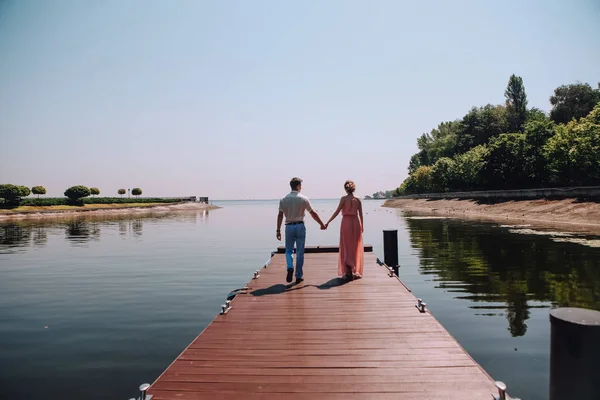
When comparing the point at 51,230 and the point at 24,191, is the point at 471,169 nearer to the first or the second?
the point at 51,230

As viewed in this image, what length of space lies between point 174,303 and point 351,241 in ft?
18.0

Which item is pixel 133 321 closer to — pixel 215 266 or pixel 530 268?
pixel 215 266

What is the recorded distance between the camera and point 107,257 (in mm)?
19484

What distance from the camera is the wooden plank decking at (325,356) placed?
152 inches

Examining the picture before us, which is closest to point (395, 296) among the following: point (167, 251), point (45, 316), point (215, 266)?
point (45, 316)

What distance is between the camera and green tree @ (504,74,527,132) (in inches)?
3655

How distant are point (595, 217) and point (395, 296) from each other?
32183 millimetres

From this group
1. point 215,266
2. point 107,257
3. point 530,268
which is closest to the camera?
point 530,268

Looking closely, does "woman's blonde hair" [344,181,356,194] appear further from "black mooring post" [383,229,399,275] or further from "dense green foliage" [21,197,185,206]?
"dense green foliage" [21,197,185,206]

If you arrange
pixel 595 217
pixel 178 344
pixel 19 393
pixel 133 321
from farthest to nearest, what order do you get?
pixel 595 217
pixel 133 321
pixel 178 344
pixel 19 393

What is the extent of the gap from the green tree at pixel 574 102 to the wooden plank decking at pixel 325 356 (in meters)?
99.6

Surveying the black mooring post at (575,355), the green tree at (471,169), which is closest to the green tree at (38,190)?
the green tree at (471,169)

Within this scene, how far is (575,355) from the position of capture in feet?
9.55

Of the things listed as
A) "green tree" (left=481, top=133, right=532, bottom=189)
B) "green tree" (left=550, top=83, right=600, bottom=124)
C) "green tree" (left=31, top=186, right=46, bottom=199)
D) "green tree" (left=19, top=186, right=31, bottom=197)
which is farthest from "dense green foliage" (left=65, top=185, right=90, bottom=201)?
"green tree" (left=550, top=83, right=600, bottom=124)
